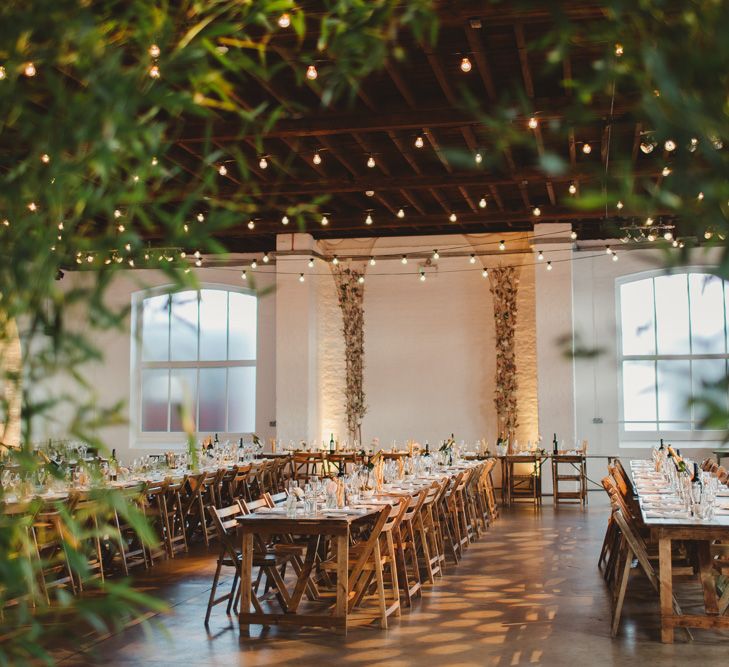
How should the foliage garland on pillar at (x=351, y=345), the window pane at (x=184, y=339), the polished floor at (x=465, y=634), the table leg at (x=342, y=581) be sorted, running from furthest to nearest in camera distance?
the window pane at (x=184, y=339), the foliage garland on pillar at (x=351, y=345), the table leg at (x=342, y=581), the polished floor at (x=465, y=634)

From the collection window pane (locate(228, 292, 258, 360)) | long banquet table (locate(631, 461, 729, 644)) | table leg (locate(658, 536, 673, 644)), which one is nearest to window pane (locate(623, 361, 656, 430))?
window pane (locate(228, 292, 258, 360))

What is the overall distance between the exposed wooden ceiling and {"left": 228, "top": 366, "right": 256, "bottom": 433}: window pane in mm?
2522

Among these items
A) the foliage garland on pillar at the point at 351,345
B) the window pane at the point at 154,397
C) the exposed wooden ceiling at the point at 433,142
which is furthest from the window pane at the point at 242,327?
the foliage garland on pillar at the point at 351,345

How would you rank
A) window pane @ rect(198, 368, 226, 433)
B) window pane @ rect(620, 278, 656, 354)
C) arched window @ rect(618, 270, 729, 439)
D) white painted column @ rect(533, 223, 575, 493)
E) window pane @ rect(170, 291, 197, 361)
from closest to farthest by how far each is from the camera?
white painted column @ rect(533, 223, 575, 493) < arched window @ rect(618, 270, 729, 439) < window pane @ rect(620, 278, 656, 354) < window pane @ rect(198, 368, 226, 433) < window pane @ rect(170, 291, 197, 361)

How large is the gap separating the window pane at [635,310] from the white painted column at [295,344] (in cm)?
533

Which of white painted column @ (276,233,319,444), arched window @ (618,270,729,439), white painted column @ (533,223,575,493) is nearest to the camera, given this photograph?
white painted column @ (533,223,575,493)

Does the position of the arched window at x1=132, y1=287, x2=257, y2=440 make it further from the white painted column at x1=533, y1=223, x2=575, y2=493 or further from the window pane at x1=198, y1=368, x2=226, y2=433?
the white painted column at x1=533, y1=223, x2=575, y2=493

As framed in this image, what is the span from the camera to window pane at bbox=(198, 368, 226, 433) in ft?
56.2

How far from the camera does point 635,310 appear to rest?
15523mm

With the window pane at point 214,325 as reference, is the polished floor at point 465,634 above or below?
below

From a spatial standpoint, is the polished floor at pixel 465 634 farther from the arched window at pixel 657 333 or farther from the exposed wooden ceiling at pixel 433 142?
the arched window at pixel 657 333

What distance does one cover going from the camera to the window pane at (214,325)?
678 inches

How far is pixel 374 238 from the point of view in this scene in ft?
54.6

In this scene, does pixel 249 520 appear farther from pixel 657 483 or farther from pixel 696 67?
pixel 696 67
